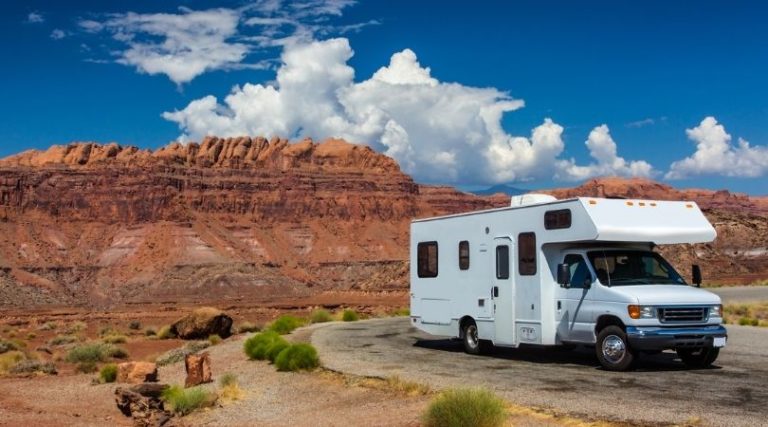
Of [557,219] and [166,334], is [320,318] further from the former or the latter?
[557,219]

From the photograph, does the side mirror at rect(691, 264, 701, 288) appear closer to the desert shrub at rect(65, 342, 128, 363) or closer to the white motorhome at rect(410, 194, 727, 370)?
the white motorhome at rect(410, 194, 727, 370)

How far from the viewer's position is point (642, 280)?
1423 cm

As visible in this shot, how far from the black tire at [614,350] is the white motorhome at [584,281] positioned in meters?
0.02

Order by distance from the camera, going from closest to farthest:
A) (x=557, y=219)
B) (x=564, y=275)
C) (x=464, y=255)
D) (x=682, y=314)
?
(x=682, y=314), (x=564, y=275), (x=557, y=219), (x=464, y=255)

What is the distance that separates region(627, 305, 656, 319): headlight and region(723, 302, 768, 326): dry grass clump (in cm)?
1337

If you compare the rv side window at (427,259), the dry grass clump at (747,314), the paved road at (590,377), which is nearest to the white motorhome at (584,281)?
the paved road at (590,377)

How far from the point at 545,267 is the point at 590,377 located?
262 centimetres

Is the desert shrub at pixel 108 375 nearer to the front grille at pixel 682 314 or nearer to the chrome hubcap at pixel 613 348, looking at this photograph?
the chrome hubcap at pixel 613 348

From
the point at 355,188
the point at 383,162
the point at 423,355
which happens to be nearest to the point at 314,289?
the point at 355,188

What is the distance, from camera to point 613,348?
13.8 meters

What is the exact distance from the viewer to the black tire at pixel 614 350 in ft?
44.3

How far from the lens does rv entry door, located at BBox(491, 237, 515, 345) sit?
15.8 m

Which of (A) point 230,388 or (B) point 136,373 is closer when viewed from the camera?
(A) point 230,388

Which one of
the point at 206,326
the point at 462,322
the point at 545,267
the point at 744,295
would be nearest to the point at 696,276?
the point at 545,267
